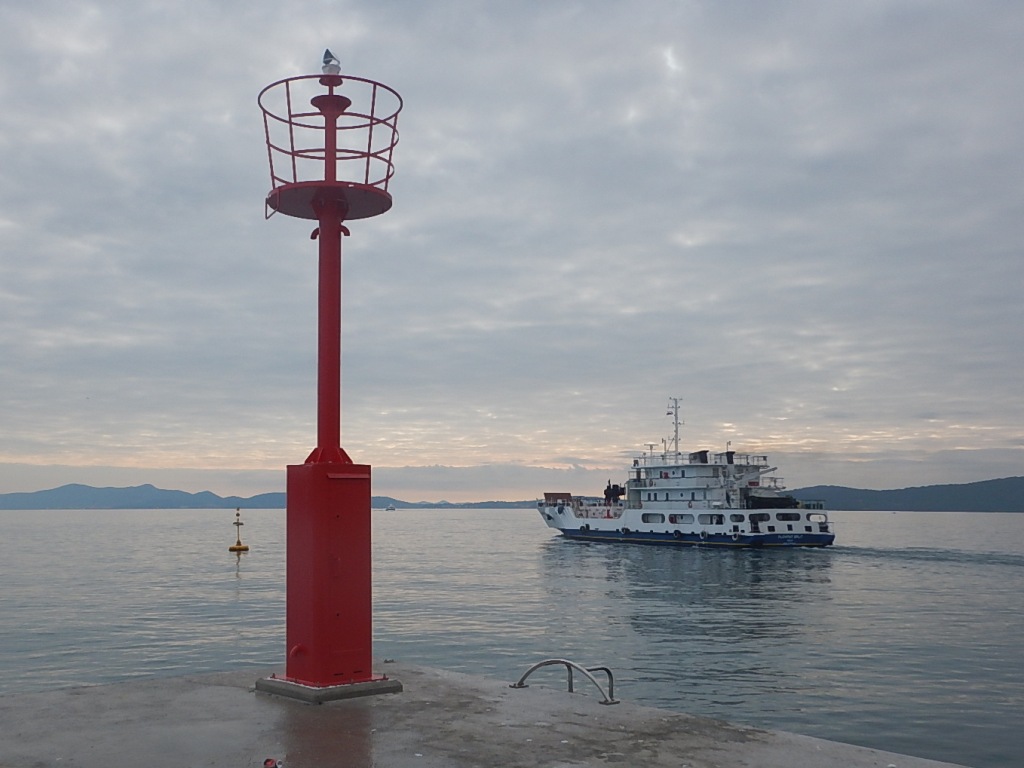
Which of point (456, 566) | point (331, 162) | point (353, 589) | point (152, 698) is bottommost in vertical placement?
point (456, 566)

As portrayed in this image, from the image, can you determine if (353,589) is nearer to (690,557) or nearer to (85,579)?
(85,579)

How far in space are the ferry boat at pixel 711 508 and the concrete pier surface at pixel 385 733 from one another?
217ft

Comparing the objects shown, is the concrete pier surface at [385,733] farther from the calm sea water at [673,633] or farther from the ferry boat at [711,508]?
the ferry boat at [711,508]

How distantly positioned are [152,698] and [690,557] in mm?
64539

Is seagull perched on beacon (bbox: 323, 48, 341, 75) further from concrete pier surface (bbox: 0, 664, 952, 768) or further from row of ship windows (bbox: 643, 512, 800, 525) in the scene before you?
row of ship windows (bbox: 643, 512, 800, 525)

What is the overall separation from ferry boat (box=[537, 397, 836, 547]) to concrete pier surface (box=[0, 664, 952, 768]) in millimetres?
66292

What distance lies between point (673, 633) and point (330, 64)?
26496mm

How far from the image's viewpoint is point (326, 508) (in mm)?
10078

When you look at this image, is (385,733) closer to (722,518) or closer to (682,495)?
(722,518)

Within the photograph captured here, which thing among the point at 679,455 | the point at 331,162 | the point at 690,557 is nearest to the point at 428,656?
the point at 331,162

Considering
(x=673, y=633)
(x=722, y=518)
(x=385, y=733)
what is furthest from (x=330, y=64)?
(x=722, y=518)

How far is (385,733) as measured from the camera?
8336mm

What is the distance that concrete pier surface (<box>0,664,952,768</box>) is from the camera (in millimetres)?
7426

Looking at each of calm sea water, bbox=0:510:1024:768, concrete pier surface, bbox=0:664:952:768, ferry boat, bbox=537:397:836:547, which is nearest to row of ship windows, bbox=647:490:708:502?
ferry boat, bbox=537:397:836:547
